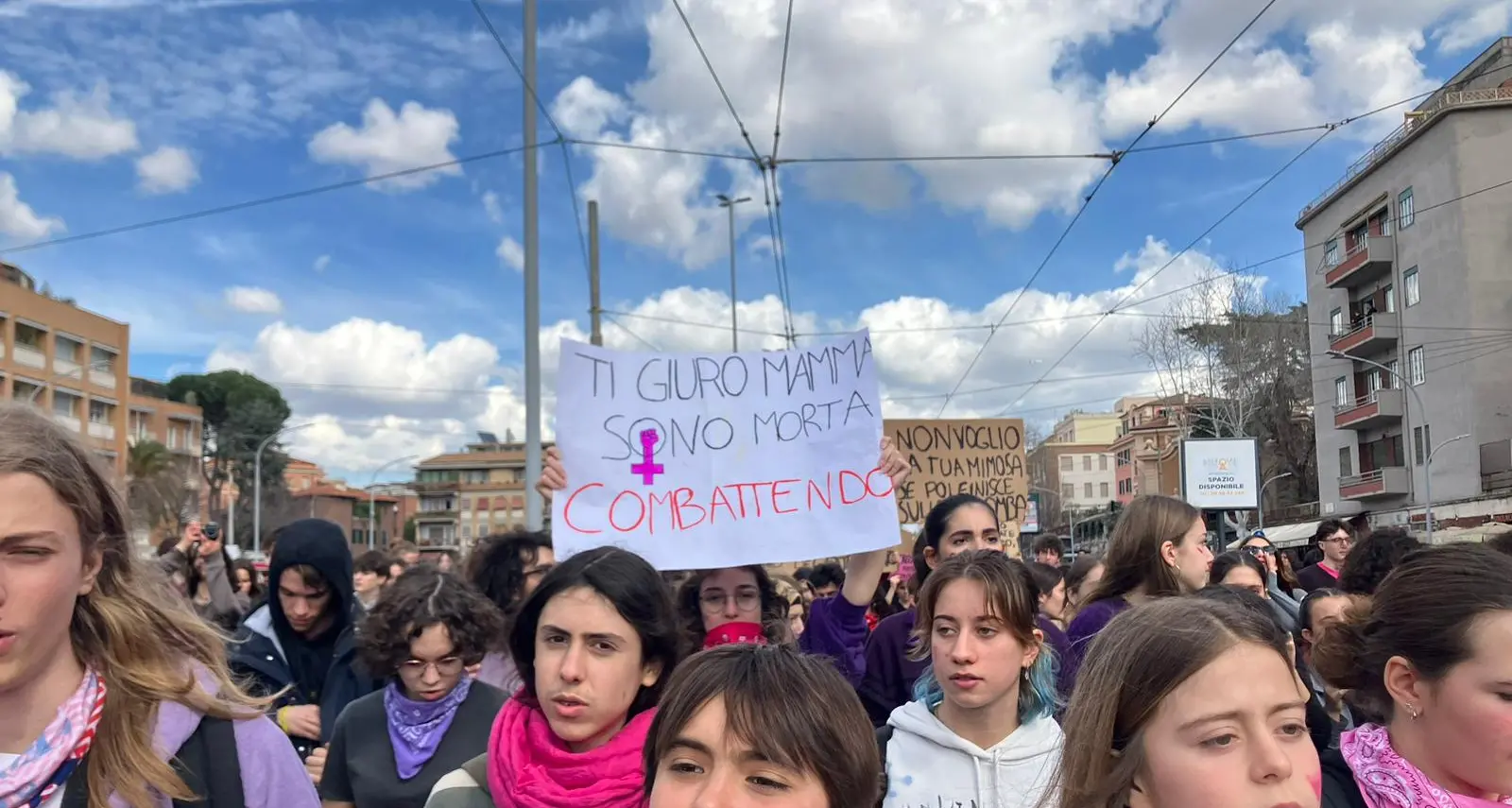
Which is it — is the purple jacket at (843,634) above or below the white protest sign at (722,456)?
below

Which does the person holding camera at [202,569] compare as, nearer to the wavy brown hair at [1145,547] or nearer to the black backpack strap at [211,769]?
the wavy brown hair at [1145,547]

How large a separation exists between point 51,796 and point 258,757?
1.02 feet

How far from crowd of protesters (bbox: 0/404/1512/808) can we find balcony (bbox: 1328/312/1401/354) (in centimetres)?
4064

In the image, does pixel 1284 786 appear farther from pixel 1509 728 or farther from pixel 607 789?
pixel 607 789

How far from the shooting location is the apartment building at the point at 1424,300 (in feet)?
112

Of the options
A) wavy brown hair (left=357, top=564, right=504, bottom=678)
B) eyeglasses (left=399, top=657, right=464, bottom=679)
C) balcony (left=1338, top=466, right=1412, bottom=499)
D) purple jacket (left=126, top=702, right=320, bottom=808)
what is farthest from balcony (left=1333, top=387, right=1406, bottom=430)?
purple jacket (left=126, top=702, right=320, bottom=808)

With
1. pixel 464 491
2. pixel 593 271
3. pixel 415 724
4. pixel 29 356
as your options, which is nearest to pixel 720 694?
pixel 415 724

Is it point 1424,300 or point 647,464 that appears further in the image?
point 1424,300

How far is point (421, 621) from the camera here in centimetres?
349

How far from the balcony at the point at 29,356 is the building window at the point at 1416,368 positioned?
181 ft

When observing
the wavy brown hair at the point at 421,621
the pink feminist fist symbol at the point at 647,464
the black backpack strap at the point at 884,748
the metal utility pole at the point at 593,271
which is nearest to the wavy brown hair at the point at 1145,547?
the black backpack strap at the point at 884,748

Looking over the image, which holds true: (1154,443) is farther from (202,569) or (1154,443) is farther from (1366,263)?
(202,569)

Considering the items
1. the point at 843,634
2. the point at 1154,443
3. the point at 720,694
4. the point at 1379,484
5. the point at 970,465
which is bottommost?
the point at 1379,484

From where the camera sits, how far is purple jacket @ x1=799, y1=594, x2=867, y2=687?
160 inches
